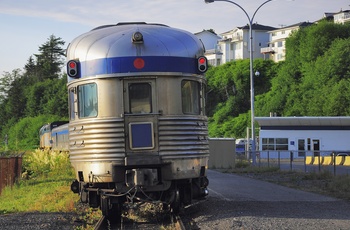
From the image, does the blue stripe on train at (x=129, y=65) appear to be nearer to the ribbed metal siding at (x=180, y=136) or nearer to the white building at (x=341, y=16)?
the ribbed metal siding at (x=180, y=136)

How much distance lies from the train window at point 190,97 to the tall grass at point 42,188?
4.30 meters

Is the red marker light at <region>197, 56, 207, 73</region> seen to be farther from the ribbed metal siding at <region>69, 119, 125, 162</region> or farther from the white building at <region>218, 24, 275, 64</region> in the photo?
the white building at <region>218, 24, 275, 64</region>

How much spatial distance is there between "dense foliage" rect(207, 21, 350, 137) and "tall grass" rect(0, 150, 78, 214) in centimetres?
4491

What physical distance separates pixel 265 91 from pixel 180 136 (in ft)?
285

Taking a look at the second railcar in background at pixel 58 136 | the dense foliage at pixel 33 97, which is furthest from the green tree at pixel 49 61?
the second railcar in background at pixel 58 136

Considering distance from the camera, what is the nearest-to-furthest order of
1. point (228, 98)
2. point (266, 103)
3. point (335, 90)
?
point (335, 90) < point (266, 103) < point (228, 98)

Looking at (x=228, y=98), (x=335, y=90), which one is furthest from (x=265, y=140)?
(x=228, y=98)

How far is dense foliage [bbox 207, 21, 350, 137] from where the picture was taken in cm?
7238

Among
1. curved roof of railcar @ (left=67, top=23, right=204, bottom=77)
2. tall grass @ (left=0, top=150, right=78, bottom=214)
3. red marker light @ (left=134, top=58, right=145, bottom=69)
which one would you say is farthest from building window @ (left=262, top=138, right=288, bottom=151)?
red marker light @ (left=134, top=58, right=145, bottom=69)

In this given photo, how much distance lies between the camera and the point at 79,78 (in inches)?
444

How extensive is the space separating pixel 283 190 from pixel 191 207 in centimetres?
599

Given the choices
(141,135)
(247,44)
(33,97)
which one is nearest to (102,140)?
(141,135)

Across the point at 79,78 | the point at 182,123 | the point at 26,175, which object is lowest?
the point at 26,175

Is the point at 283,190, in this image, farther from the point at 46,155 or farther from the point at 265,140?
the point at 265,140
